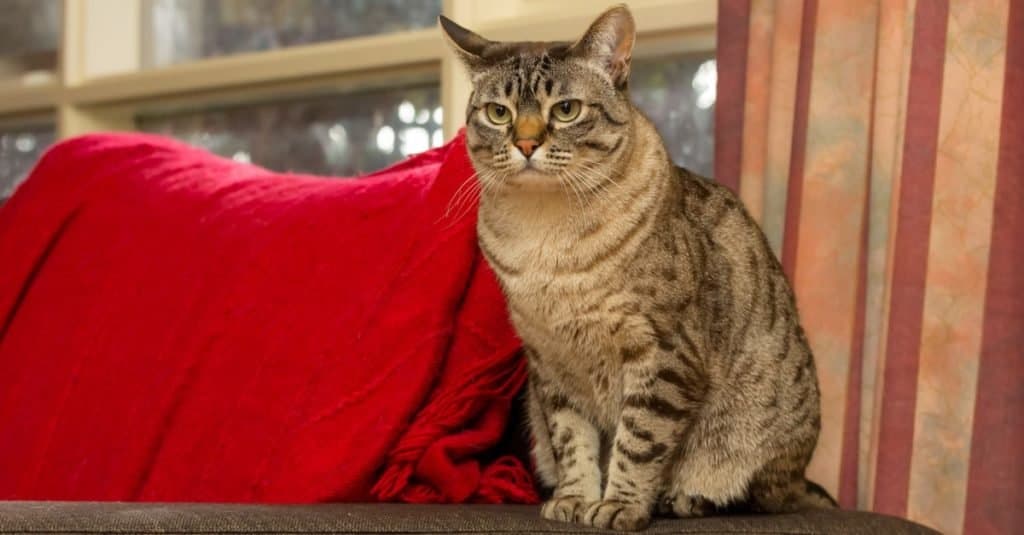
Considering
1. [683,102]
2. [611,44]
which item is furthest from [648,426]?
[683,102]

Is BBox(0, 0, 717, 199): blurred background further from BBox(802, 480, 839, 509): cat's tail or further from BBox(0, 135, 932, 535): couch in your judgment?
BBox(802, 480, 839, 509): cat's tail

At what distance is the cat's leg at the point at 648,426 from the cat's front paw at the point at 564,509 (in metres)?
0.02

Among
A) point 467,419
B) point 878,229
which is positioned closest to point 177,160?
point 467,419

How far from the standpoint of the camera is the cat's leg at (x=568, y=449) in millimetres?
1371

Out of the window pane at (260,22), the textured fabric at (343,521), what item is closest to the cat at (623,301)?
the textured fabric at (343,521)

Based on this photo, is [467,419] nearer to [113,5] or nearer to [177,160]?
[177,160]

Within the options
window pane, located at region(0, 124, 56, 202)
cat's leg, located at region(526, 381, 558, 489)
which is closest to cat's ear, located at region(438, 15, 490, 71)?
A: cat's leg, located at region(526, 381, 558, 489)

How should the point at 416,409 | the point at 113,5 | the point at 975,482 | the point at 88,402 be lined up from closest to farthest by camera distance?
the point at 416,409 → the point at 975,482 → the point at 88,402 → the point at 113,5

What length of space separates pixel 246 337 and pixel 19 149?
166 cm

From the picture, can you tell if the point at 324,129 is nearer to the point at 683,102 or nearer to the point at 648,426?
the point at 683,102

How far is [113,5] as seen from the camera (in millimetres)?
2723

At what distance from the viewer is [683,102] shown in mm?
2037

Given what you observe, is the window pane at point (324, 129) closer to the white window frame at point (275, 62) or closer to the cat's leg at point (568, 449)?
the white window frame at point (275, 62)

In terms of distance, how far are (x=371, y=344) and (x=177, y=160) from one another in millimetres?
635
